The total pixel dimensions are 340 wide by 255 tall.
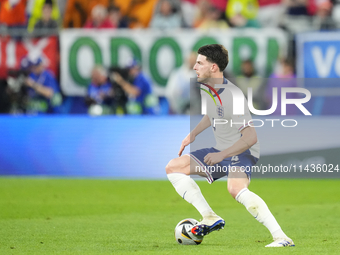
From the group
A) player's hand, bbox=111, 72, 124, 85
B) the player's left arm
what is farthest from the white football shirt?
player's hand, bbox=111, 72, 124, 85

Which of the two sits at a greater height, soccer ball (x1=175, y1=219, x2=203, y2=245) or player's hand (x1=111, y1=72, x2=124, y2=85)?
player's hand (x1=111, y1=72, x2=124, y2=85)

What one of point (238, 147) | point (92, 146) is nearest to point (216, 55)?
point (238, 147)

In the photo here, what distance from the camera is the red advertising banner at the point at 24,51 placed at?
571 inches

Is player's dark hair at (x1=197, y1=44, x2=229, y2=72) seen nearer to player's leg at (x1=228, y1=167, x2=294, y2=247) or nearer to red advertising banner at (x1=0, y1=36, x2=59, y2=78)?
player's leg at (x1=228, y1=167, x2=294, y2=247)

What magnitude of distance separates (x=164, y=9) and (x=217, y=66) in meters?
9.57

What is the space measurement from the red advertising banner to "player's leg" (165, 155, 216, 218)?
381 inches

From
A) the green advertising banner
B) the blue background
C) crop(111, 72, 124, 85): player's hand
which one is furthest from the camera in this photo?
the green advertising banner

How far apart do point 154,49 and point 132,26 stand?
1.06 metres

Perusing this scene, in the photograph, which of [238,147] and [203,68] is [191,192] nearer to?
[238,147]

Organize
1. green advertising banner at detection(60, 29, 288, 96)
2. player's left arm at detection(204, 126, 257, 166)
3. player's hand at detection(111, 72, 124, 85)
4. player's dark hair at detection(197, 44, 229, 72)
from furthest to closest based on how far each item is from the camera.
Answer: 1. green advertising banner at detection(60, 29, 288, 96)
2. player's hand at detection(111, 72, 124, 85)
3. player's dark hair at detection(197, 44, 229, 72)
4. player's left arm at detection(204, 126, 257, 166)

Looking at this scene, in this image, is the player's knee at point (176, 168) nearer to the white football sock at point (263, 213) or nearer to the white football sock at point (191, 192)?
the white football sock at point (191, 192)

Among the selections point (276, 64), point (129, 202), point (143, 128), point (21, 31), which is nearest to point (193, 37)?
point (276, 64)

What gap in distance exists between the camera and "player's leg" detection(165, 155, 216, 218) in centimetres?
547

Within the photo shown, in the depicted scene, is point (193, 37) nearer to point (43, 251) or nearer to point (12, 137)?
point (12, 137)
